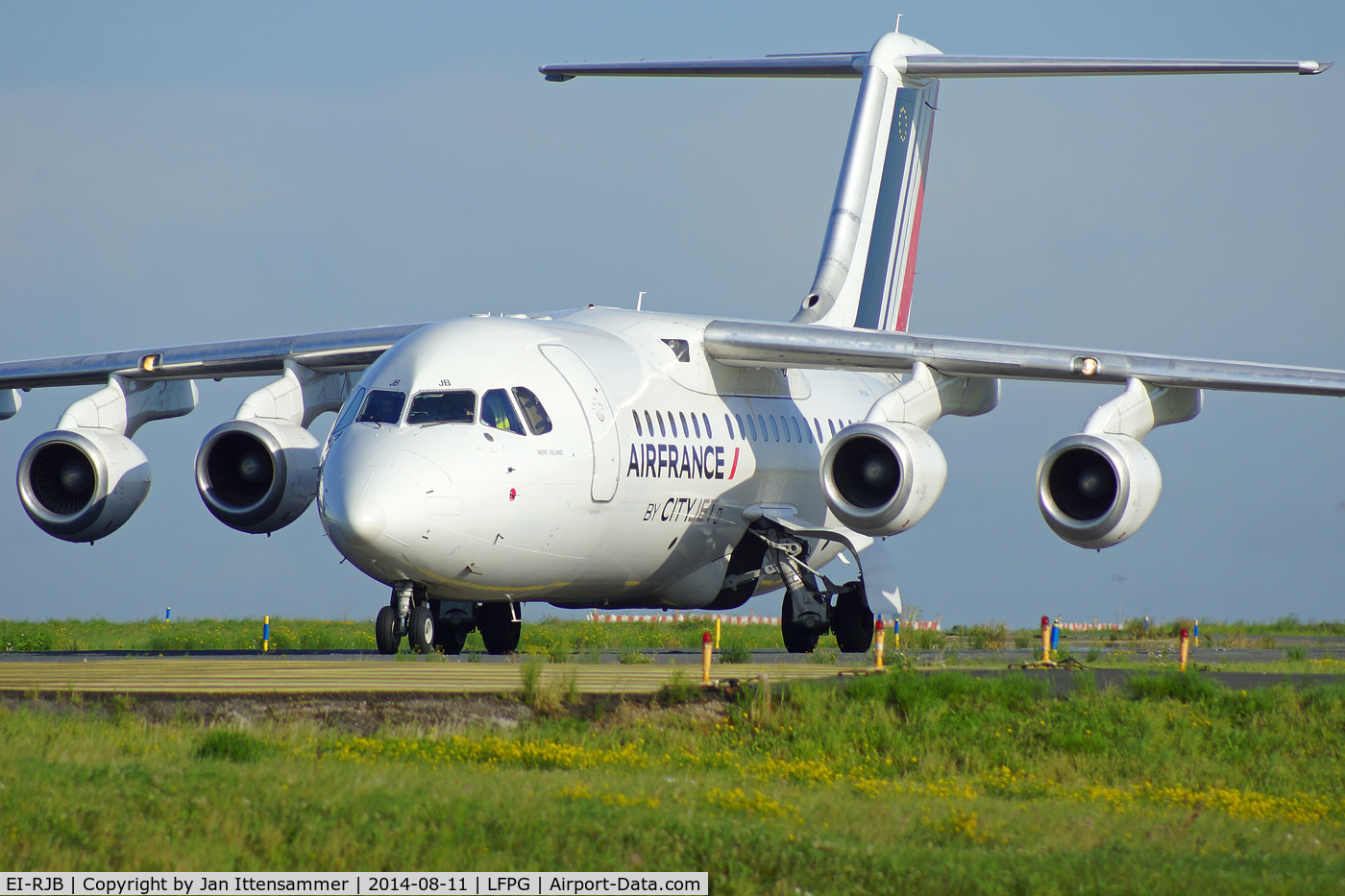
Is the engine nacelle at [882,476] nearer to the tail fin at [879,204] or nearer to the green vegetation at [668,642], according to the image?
Result: the green vegetation at [668,642]

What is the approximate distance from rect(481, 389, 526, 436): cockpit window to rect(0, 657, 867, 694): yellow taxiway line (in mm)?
2286

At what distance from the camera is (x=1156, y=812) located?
9914mm

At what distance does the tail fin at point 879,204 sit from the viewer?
24891mm

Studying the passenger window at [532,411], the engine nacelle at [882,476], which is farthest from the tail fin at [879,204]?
the passenger window at [532,411]

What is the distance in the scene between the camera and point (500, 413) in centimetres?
1589

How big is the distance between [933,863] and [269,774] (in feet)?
11.5

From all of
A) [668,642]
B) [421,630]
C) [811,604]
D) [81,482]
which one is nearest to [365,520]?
[421,630]

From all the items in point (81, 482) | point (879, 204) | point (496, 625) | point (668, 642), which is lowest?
point (668, 642)

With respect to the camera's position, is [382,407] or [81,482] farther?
[81,482]

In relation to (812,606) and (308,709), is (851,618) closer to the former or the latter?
(812,606)

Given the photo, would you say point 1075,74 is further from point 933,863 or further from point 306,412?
point 933,863

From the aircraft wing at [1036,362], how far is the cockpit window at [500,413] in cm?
432

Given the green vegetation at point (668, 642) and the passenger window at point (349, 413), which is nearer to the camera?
the passenger window at point (349, 413)

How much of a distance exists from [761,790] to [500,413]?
6.82 meters
